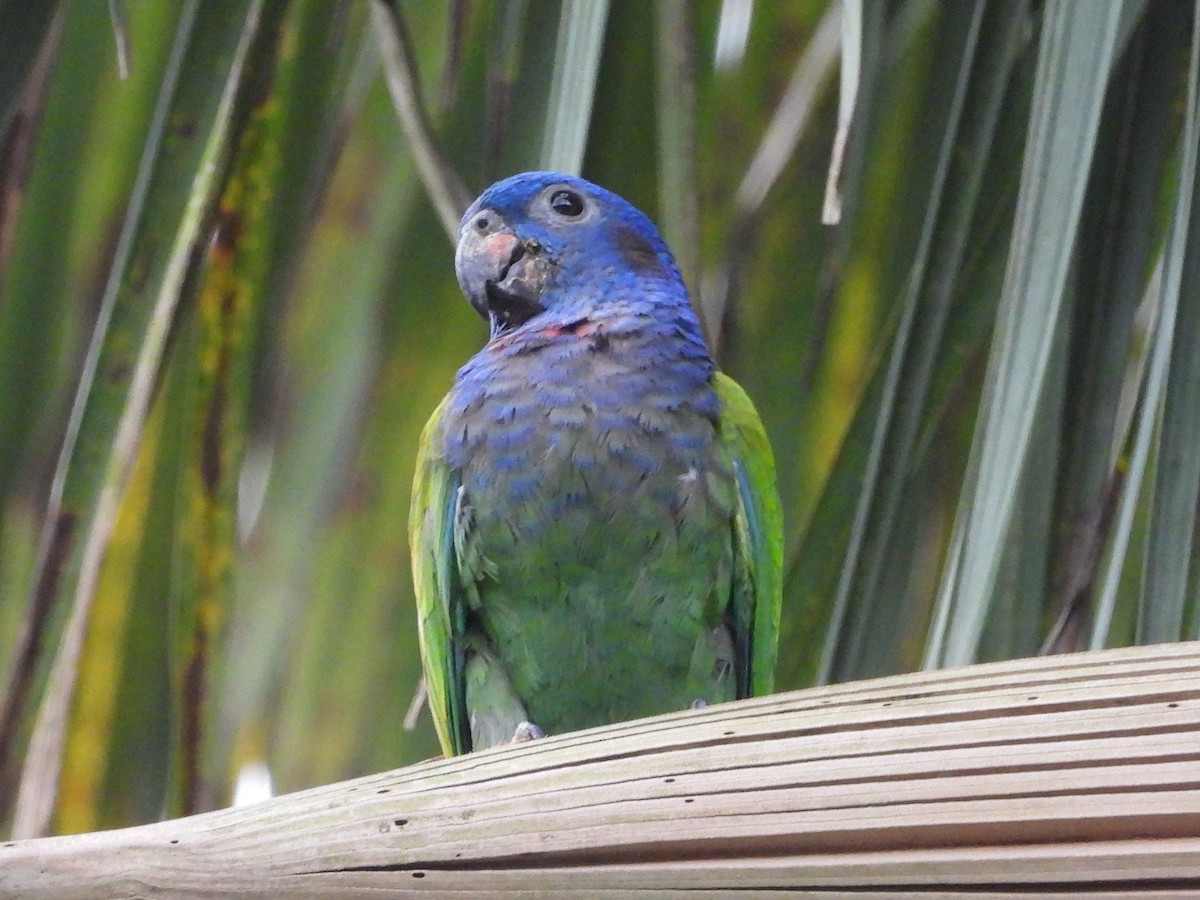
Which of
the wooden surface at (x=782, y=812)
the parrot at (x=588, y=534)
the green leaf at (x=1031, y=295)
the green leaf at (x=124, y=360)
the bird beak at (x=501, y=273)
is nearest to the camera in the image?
the wooden surface at (x=782, y=812)

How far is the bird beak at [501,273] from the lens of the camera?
234cm

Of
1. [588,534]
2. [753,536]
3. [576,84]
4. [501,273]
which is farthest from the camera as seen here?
[501,273]

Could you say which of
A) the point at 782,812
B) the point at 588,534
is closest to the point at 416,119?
the point at 588,534

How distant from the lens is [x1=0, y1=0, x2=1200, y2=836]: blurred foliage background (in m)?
1.36

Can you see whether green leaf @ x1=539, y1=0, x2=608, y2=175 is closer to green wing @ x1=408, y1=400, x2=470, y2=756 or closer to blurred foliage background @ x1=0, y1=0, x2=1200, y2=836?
blurred foliage background @ x1=0, y1=0, x2=1200, y2=836

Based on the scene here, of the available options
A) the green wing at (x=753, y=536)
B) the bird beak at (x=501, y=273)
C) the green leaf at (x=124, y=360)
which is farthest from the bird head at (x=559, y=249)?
the green leaf at (x=124, y=360)

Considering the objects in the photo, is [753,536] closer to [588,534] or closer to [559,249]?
[588,534]

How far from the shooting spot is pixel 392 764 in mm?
2156

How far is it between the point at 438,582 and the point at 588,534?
0.88 ft

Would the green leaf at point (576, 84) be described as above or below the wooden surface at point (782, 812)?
above

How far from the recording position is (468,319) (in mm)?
2459

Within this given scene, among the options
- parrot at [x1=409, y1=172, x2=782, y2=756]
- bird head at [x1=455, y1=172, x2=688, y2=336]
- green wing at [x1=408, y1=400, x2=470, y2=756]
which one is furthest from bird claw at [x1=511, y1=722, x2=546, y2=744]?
bird head at [x1=455, y1=172, x2=688, y2=336]

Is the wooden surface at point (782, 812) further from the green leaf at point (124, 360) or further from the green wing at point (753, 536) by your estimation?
the green wing at point (753, 536)

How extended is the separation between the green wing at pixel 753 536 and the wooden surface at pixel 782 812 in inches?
57.3
